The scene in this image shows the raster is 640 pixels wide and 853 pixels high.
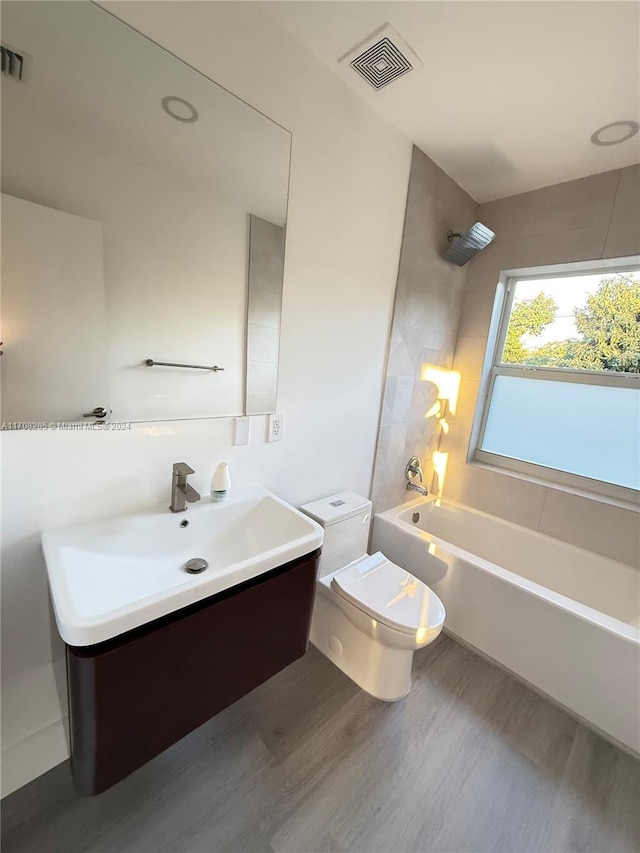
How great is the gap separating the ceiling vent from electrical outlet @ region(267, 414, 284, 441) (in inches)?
52.5

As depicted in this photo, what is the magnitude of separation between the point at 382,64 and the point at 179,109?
30.9 inches

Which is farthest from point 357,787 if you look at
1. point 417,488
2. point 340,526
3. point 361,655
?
point 417,488

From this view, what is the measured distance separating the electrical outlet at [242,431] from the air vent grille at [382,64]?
138 cm

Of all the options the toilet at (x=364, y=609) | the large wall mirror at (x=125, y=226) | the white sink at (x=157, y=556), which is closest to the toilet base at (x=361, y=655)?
the toilet at (x=364, y=609)

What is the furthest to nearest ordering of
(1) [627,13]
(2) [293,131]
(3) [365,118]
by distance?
(3) [365,118], (2) [293,131], (1) [627,13]

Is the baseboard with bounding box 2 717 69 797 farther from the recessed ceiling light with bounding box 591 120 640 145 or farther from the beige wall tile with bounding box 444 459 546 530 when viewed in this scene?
the recessed ceiling light with bounding box 591 120 640 145

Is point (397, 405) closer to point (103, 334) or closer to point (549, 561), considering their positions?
point (549, 561)

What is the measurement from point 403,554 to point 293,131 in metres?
2.02

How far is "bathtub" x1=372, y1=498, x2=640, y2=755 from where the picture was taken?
136 cm

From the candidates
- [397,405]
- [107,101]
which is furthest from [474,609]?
[107,101]

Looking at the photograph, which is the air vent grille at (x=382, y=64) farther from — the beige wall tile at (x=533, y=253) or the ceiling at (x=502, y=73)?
the beige wall tile at (x=533, y=253)

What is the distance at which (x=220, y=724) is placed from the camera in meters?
1.34

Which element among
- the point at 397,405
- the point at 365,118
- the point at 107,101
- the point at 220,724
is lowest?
the point at 220,724

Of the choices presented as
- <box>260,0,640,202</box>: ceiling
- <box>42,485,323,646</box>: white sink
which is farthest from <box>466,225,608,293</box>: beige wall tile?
<box>42,485,323,646</box>: white sink
